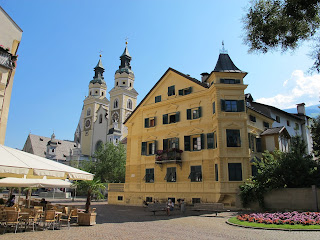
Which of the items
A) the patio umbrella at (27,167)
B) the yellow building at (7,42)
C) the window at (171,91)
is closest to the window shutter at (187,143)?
the window at (171,91)

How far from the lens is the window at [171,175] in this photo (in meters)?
30.7

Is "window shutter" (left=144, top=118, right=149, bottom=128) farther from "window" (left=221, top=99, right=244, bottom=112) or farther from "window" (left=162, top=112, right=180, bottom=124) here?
"window" (left=221, top=99, right=244, bottom=112)

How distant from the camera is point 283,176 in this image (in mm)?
23594

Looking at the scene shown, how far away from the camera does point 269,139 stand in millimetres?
30594

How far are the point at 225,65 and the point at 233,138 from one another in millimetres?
8181

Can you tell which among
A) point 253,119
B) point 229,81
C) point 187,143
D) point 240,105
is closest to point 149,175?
point 187,143

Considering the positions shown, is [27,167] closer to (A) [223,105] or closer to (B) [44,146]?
(A) [223,105]

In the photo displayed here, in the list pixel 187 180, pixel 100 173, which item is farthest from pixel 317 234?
pixel 100 173

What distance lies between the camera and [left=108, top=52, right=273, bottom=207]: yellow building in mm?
27188

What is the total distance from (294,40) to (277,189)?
14.2m

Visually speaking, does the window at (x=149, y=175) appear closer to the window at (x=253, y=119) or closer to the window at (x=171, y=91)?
the window at (x=171, y=91)

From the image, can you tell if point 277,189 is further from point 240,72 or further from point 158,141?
point 158,141

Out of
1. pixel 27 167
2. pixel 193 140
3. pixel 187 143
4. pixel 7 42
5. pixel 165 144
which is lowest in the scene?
pixel 27 167

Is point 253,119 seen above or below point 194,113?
below
